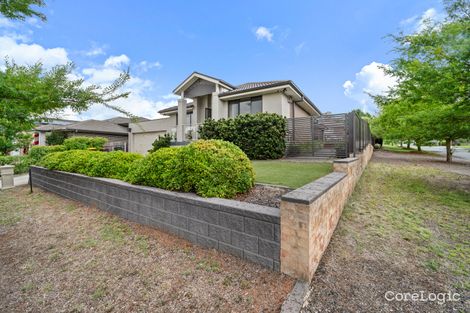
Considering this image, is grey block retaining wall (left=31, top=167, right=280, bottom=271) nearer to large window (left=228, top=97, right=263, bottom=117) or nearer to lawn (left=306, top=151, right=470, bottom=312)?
lawn (left=306, top=151, right=470, bottom=312)

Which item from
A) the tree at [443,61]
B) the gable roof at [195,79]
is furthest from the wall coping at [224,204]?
the gable roof at [195,79]

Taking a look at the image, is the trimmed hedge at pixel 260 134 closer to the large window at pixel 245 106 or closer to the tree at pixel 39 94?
the large window at pixel 245 106

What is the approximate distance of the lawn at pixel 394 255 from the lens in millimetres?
2160

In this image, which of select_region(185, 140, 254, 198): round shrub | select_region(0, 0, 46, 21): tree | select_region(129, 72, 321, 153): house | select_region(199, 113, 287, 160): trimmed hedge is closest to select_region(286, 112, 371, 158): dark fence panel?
select_region(199, 113, 287, 160): trimmed hedge

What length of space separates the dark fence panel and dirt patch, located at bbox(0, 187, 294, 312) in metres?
6.14

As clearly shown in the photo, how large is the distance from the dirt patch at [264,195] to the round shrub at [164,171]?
3.37ft

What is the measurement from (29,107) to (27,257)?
3.04m

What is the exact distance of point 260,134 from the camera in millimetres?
10109

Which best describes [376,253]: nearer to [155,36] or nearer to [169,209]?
[169,209]

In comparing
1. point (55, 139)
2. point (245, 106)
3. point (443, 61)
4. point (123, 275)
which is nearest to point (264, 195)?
point (123, 275)

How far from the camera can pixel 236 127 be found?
1084 cm

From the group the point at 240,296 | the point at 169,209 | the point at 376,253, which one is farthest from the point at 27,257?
the point at 376,253

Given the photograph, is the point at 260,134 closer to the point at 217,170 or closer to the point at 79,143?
the point at 217,170

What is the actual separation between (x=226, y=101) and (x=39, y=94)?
13.2 m
